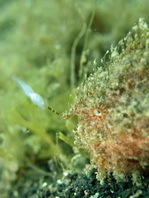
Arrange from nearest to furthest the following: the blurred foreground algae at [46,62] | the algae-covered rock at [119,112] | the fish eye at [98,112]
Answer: the algae-covered rock at [119,112] < the fish eye at [98,112] < the blurred foreground algae at [46,62]

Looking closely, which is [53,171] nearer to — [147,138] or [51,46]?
[147,138]

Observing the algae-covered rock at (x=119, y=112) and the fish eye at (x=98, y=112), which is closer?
the algae-covered rock at (x=119, y=112)

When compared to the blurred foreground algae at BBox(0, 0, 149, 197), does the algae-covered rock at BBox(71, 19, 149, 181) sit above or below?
below

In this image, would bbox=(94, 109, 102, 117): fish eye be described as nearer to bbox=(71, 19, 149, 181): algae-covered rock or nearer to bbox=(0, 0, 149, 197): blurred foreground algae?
bbox=(71, 19, 149, 181): algae-covered rock

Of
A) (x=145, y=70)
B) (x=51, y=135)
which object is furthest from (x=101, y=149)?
(x=51, y=135)

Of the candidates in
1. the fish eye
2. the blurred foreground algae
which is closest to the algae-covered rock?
the fish eye

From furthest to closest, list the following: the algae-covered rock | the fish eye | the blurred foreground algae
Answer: the blurred foreground algae → the fish eye → the algae-covered rock

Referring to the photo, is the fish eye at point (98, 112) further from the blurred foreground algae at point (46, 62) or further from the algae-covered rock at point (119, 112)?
the blurred foreground algae at point (46, 62)

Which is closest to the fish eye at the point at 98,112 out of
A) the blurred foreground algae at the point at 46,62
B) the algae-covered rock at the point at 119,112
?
the algae-covered rock at the point at 119,112
